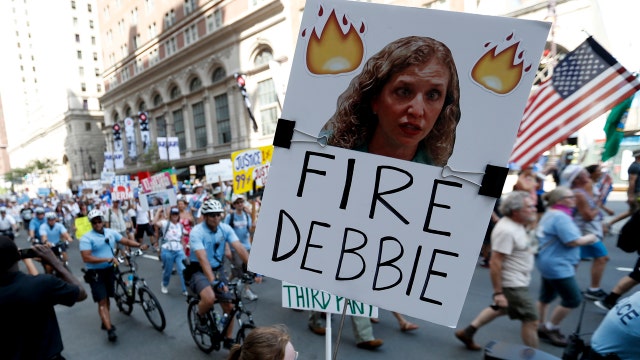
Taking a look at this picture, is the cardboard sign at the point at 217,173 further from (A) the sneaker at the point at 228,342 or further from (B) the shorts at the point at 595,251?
(B) the shorts at the point at 595,251

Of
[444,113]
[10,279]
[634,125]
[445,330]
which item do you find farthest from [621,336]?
[634,125]

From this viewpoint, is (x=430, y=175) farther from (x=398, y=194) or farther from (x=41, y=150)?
(x=41, y=150)

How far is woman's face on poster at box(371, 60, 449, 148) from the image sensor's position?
1.45 meters

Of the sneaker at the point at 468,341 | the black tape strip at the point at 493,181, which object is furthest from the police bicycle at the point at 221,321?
the black tape strip at the point at 493,181

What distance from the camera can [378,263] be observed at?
5.16 feet

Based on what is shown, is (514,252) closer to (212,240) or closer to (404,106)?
(404,106)

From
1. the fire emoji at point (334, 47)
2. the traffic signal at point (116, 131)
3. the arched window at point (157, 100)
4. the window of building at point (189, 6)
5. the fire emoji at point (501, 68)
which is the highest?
the window of building at point (189, 6)

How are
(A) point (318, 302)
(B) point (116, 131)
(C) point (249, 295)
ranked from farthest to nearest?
(B) point (116, 131)
(C) point (249, 295)
(A) point (318, 302)

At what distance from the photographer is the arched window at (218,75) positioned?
34094mm

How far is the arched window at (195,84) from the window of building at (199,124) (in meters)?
1.69

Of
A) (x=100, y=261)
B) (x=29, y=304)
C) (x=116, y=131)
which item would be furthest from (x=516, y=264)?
(x=116, y=131)

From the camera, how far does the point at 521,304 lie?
3.59 m

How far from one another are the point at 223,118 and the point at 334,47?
34615 mm

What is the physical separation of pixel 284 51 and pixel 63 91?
55.5m
